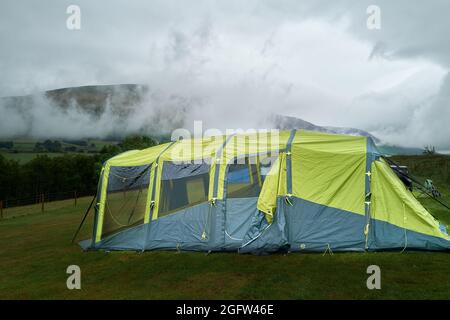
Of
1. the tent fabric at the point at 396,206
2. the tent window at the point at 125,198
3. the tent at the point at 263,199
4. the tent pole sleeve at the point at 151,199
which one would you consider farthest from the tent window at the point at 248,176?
the tent fabric at the point at 396,206

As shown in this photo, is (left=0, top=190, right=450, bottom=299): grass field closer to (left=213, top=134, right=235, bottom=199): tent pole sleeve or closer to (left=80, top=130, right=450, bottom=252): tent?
(left=80, top=130, right=450, bottom=252): tent

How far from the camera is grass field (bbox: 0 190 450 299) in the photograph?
19.4 ft

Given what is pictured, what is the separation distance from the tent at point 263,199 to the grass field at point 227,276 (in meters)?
0.42

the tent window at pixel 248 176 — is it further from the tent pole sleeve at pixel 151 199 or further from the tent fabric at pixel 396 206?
the tent fabric at pixel 396 206

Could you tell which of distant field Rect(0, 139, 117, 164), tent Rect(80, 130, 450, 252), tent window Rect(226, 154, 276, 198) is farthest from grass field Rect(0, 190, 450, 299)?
distant field Rect(0, 139, 117, 164)

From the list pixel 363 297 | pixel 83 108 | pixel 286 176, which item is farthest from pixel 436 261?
pixel 83 108

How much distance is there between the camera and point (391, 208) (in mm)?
7906

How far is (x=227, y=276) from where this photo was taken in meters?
6.91

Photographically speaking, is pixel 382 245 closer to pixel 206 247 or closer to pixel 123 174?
pixel 206 247

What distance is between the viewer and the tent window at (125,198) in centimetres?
947

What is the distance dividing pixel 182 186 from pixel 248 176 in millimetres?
1821

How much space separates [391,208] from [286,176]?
2540 mm

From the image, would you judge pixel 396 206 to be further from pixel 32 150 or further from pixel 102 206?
pixel 32 150

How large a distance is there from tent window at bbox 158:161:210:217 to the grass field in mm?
1283
